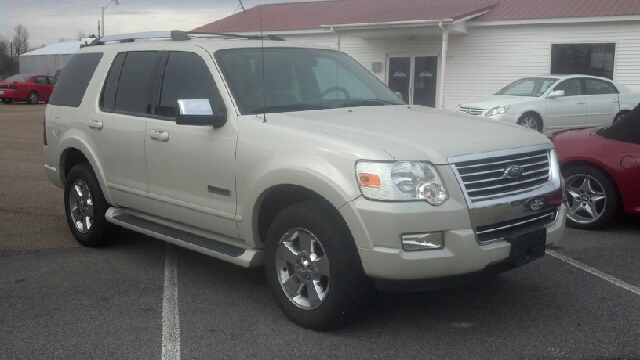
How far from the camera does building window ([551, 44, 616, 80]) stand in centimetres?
1909

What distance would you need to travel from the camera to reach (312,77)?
5.57m

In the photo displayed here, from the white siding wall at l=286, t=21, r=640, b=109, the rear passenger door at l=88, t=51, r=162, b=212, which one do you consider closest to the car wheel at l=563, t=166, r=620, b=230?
the rear passenger door at l=88, t=51, r=162, b=212

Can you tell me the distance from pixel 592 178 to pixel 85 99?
499 centimetres

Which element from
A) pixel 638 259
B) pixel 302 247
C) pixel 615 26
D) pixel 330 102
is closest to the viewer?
pixel 302 247

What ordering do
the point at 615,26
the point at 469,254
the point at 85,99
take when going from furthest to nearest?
the point at 615,26
the point at 85,99
the point at 469,254

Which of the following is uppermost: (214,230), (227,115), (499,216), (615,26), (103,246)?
(615,26)

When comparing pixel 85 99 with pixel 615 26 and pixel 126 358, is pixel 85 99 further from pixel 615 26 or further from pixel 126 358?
pixel 615 26

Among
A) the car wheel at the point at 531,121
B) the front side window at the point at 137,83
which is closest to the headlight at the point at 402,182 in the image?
the front side window at the point at 137,83

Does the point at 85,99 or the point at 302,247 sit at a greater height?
the point at 85,99

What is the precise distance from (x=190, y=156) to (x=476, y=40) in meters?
17.3

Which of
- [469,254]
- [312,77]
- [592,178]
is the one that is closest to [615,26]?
[592,178]

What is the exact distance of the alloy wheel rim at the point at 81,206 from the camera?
6438 millimetres

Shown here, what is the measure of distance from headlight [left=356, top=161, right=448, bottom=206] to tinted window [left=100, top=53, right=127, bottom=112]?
9.99 ft

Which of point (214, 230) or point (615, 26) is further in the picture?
point (615, 26)
